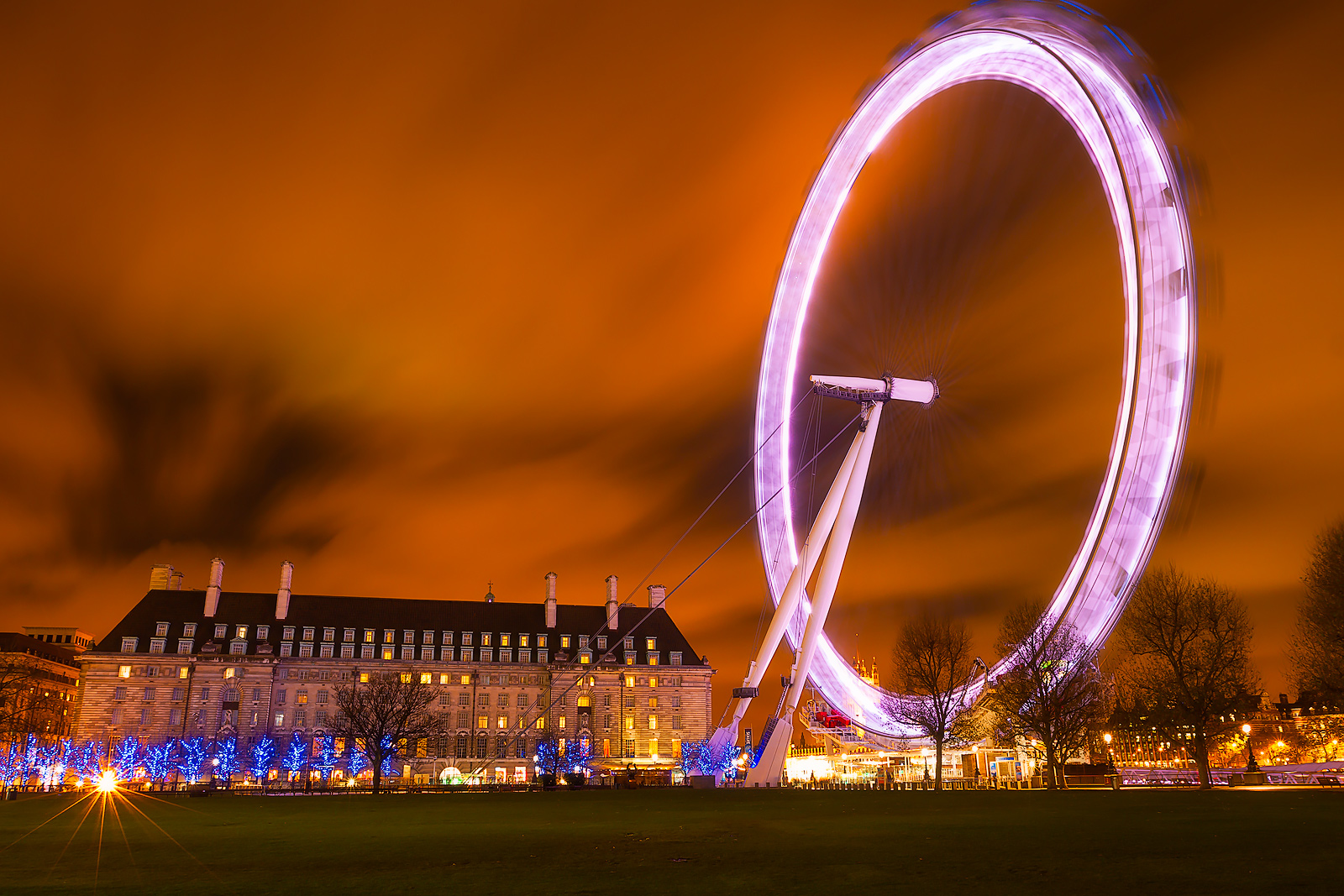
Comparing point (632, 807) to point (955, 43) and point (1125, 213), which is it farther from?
point (955, 43)

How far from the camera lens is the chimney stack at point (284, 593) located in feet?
333

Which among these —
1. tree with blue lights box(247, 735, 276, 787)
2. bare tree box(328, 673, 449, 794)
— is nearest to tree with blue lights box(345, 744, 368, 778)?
bare tree box(328, 673, 449, 794)

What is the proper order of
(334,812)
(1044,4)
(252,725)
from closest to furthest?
(1044,4), (334,812), (252,725)

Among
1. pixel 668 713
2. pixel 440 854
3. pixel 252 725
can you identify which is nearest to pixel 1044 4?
pixel 440 854

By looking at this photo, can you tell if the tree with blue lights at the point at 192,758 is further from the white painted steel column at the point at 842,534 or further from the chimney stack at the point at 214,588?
the white painted steel column at the point at 842,534

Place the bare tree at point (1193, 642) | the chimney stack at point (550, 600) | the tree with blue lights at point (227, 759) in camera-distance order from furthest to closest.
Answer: the chimney stack at point (550, 600) → the tree with blue lights at point (227, 759) → the bare tree at point (1193, 642)

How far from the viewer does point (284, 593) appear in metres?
102

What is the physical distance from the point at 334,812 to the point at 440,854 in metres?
20.8

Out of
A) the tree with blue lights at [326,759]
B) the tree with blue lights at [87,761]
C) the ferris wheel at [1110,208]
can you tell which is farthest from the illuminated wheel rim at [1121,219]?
the tree with blue lights at [87,761]

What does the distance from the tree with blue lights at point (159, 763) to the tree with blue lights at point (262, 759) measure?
22.3ft

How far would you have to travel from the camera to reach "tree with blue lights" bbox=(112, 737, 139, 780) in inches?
3450

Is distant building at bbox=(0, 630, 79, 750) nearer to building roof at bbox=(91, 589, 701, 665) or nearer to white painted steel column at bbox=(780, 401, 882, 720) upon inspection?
building roof at bbox=(91, 589, 701, 665)

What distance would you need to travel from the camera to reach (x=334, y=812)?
36469mm

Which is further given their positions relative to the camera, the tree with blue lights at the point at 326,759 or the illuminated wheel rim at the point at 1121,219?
the tree with blue lights at the point at 326,759
